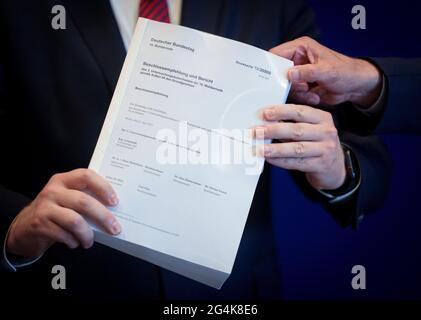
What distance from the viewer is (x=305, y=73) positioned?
68 cm

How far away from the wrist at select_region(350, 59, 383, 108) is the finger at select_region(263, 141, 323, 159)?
7.0 inches

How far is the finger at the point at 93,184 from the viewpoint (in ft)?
2.05

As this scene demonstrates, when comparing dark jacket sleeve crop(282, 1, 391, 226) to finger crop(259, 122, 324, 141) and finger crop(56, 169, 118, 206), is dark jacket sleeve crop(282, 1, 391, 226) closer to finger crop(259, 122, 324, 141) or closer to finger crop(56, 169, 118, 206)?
finger crop(259, 122, 324, 141)

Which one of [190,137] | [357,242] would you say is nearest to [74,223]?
[190,137]

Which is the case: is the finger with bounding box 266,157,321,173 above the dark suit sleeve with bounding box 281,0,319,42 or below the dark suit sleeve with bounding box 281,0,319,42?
below

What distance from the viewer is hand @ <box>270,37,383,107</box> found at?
715 mm

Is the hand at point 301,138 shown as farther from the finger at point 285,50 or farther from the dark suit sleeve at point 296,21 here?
the dark suit sleeve at point 296,21

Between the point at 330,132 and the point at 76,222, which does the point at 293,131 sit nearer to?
the point at 330,132

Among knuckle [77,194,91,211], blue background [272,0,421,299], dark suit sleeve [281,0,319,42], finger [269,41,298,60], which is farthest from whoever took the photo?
blue background [272,0,421,299]

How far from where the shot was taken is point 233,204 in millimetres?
657

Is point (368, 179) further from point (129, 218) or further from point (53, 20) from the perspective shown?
point (53, 20)

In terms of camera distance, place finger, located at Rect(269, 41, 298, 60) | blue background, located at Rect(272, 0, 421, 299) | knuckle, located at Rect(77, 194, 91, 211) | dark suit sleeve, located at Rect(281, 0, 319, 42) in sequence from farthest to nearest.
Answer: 1. blue background, located at Rect(272, 0, 421, 299)
2. dark suit sleeve, located at Rect(281, 0, 319, 42)
3. finger, located at Rect(269, 41, 298, 60)
4. knuckle, located at Rect(77, 194, 91, 211)

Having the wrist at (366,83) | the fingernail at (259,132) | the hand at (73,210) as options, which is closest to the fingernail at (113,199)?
the hand at (73,210)

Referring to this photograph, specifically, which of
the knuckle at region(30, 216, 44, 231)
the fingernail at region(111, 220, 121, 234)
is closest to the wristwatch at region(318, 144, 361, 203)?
the fingernail at region(111, 220, 121, 234)
